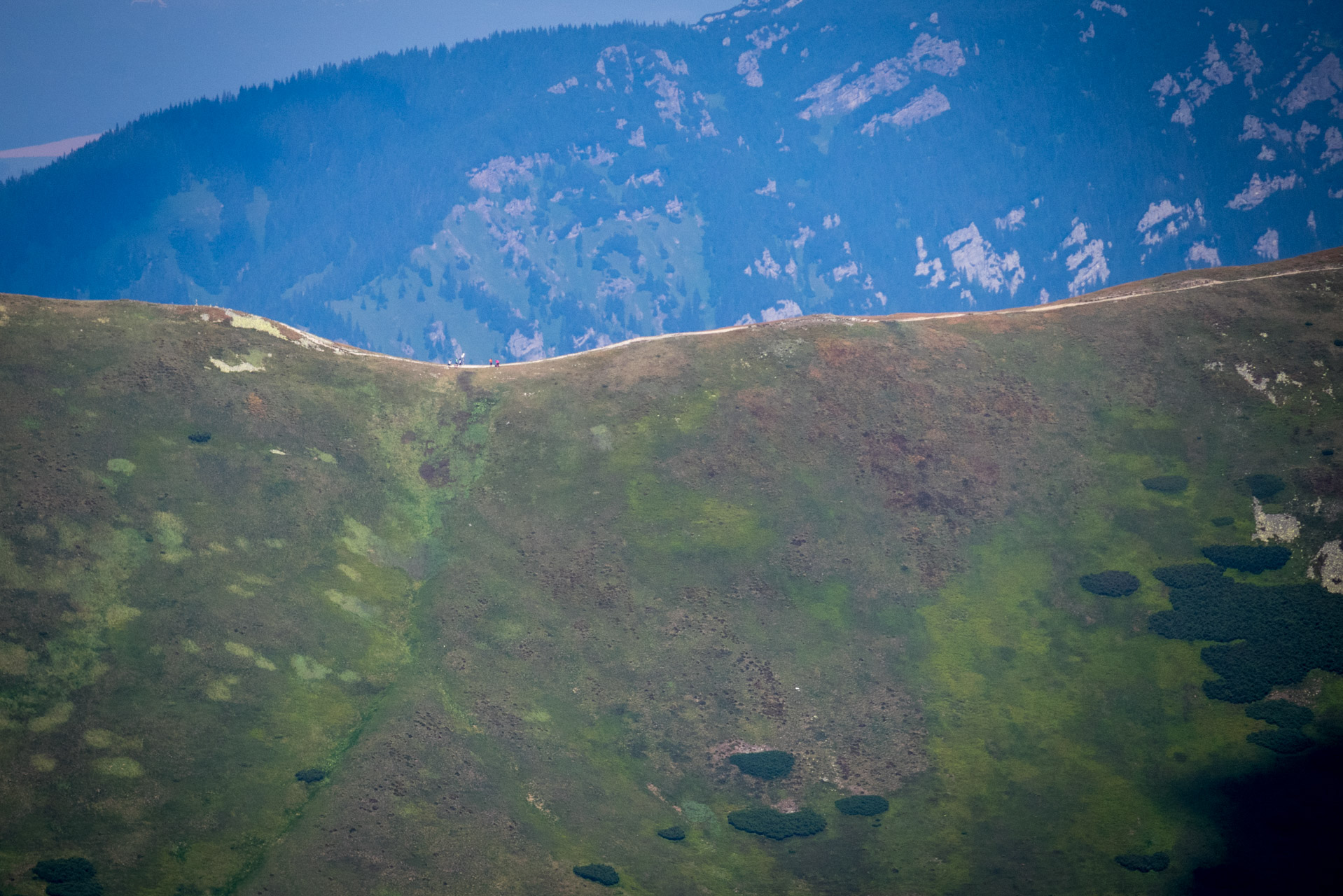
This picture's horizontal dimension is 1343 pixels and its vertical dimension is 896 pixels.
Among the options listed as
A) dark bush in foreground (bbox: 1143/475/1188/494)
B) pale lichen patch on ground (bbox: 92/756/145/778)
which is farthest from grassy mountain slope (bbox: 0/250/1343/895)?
dark bush in foreground (bbox: 1143/475/1188/494)

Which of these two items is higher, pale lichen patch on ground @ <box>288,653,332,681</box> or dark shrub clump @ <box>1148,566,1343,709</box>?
pale lichen patch on ground @ <box>288,653,332,681</box>

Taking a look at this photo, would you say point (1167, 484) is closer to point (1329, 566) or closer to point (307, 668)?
point (1329, 566)

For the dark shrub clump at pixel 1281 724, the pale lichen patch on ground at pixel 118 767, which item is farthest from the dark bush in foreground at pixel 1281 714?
the pale lichen patch on ground at pixel 118 767

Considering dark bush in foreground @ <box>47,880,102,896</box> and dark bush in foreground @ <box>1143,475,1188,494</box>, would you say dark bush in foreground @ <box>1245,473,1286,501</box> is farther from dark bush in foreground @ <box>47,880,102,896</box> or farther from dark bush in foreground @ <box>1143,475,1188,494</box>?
dark bush in foreground @ <box>47,880,102,896</box>

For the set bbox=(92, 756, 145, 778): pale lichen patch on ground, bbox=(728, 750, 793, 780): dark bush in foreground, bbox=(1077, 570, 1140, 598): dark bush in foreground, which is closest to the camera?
bbox=(92, 756, 145, 778): pale lichen patch on ground

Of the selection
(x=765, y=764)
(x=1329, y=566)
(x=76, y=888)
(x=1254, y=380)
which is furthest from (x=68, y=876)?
(x=1254, y=380)

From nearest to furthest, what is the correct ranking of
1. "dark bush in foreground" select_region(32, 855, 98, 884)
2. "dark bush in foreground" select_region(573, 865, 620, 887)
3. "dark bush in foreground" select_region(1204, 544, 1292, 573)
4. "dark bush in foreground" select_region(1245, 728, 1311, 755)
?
1. "dark bush in foreground" select_region(32, 855, 98, 884)
2. "dark bush in foreground" select_region(573, 865, 620, 887)
3. "dark bush in foreground" select_region(1245, 728, 1311, 755)
4. "dark bush in foreground" select_region(1204, 544, 1292, 573)

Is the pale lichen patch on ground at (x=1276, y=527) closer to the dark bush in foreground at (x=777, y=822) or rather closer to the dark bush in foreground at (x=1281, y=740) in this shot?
the dark bush in foreground at (x=1281, y=740)
